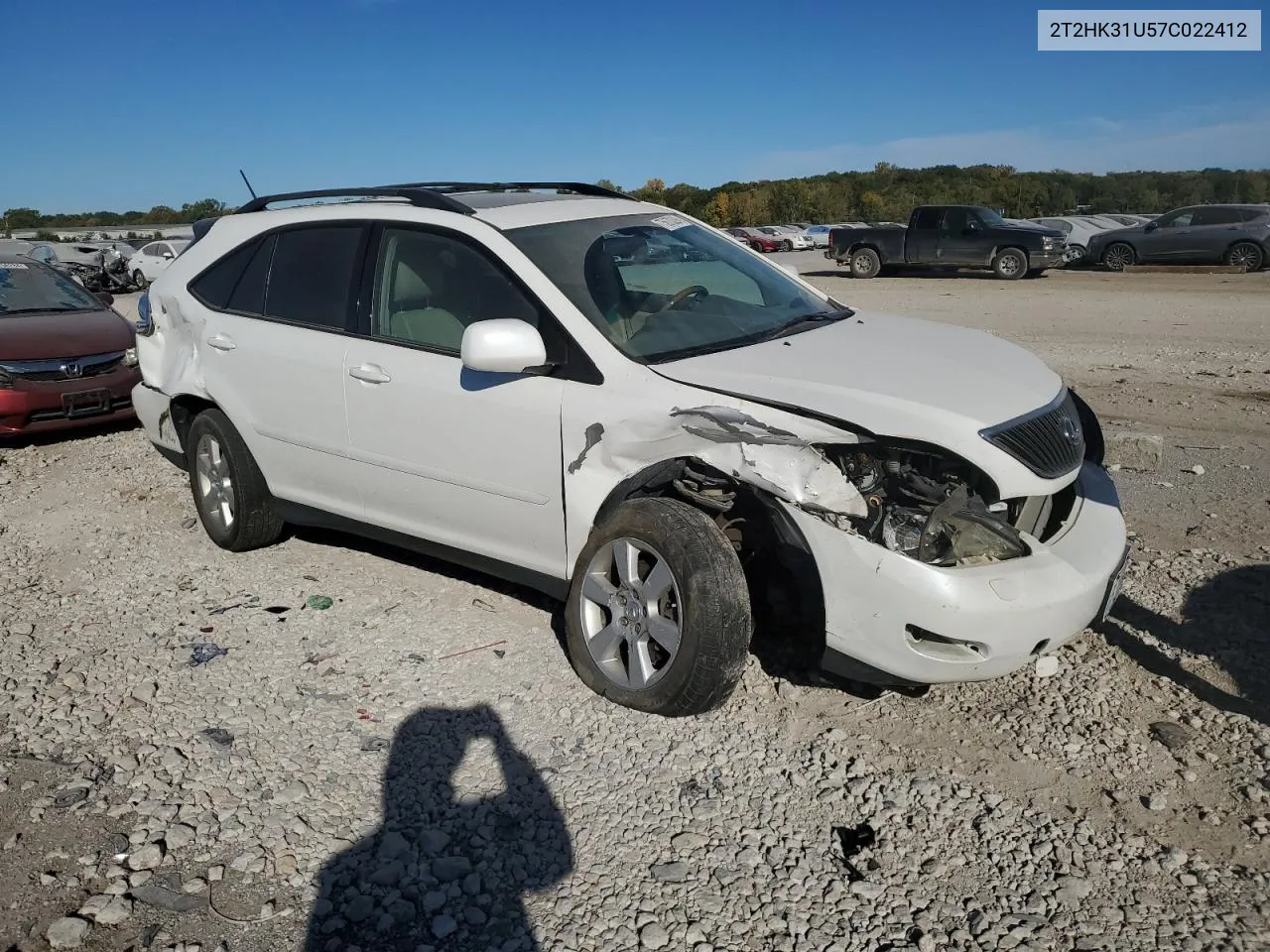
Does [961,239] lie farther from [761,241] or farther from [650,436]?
[761,241]

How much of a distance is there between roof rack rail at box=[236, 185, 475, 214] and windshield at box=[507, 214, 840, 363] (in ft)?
1.38

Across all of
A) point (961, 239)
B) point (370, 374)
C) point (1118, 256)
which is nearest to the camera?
point (370, 374)

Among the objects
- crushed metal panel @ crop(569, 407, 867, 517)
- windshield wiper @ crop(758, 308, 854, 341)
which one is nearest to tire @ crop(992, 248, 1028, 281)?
windshield wiper @ crop(758, 308, 854, 341)

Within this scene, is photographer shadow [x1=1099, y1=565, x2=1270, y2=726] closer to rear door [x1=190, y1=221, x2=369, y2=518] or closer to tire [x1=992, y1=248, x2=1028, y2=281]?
rear door [x1=190, y1=221, x2=369, y2=518]

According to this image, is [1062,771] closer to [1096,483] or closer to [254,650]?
[1096,483]

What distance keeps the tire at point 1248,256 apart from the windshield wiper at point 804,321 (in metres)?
21.0

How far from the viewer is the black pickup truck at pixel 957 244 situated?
22562 mm

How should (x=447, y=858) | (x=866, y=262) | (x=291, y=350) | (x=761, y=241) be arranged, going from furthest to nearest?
1. (x=761, y=241)
2. (x=866, y=262)
3. (x=291, y=350)
4. (x=447, y=858)

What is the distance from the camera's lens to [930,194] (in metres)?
63.8

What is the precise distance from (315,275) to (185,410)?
4.47 ft

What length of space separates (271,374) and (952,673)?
11.1ft

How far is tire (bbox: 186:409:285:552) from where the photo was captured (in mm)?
5289

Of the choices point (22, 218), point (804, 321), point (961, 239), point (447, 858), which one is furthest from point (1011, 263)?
point (22, 218)

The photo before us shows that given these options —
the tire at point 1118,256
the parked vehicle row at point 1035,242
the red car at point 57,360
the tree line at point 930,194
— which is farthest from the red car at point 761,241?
the red car at point 57,360
